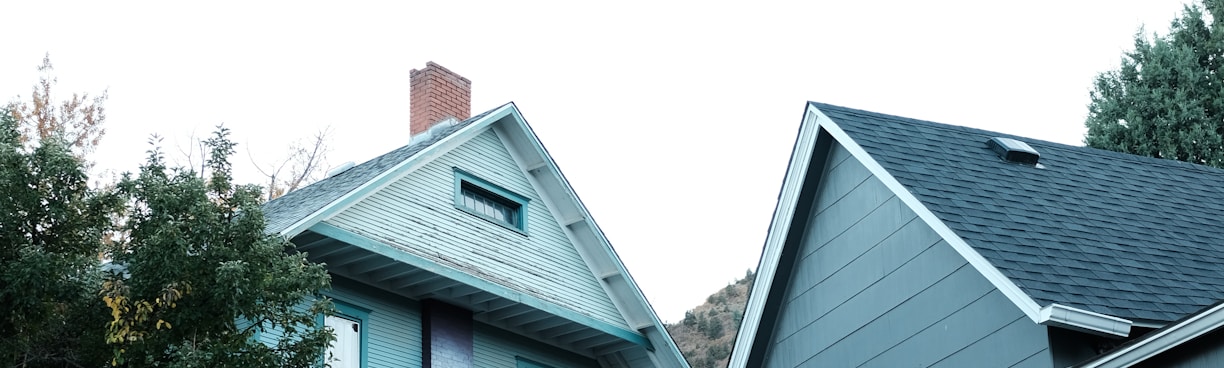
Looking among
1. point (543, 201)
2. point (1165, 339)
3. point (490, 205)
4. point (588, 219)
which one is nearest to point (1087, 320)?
point (1165, 339)

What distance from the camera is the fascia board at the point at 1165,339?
9664 mm

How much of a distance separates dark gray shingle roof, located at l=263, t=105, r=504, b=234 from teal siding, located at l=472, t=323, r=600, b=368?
8.48 feet

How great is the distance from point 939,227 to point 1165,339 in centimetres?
341

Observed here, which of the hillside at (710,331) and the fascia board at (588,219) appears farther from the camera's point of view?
the hillside at (710,331)

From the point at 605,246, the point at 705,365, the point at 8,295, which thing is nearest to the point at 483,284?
the point at 605,246

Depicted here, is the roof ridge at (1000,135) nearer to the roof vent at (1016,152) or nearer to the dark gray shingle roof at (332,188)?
the roof vent at (1016,152)

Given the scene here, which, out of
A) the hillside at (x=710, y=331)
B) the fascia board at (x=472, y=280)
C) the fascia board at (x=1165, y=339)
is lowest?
the fascia board at (x=1165, y=339)

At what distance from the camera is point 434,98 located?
72.5ft

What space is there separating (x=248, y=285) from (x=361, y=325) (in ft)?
17.1

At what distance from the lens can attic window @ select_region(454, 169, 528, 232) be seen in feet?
64.2

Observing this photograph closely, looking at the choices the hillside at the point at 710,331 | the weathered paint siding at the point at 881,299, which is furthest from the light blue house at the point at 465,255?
the hillside at the point at 710,331

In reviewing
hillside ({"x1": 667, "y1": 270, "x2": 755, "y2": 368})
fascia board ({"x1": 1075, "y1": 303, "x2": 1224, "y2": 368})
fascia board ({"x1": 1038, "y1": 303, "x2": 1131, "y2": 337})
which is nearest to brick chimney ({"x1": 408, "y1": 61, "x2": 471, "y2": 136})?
fascia board ({"x1": 1038, "y1": 303, "x2": 1131, "y2": 337})

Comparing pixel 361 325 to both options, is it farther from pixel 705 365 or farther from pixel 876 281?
pixel 705 365

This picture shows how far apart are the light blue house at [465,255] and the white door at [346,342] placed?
18 millimetres
